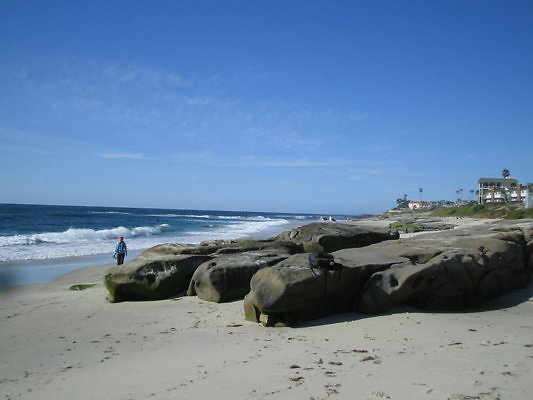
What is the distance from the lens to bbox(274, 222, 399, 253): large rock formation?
566 inches

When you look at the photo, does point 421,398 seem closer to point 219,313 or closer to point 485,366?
point 485,366

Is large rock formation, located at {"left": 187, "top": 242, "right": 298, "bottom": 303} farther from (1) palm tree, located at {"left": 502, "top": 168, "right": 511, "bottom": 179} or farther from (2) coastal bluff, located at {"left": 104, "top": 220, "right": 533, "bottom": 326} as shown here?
(1) palm tree, located at {"left": 502, "top": 168, "right": 511, "bottom": 179}

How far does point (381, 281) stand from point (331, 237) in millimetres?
5765

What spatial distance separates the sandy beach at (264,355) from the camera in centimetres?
494

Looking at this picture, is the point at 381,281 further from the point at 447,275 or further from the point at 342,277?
the point at 447,275

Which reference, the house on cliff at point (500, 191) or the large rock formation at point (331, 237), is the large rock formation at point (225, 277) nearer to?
the large rock formation at point (331, 237)

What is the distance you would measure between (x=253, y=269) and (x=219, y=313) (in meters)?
1.81

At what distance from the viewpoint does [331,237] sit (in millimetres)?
14414

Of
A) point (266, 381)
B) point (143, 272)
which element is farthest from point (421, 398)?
point (143, 272)

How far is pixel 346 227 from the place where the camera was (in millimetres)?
15539

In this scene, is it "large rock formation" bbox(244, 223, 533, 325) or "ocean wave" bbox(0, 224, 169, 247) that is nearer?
"large rock formation" bbox(244, 223, 533, 325)

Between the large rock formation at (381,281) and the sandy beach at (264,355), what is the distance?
0.32 m

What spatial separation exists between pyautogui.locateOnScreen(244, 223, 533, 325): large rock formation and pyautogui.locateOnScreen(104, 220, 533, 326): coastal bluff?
2 centimetres

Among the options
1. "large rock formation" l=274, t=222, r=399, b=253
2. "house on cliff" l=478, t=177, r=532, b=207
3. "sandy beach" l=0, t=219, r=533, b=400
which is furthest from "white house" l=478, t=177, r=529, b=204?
"sandy beach" l=0, t=219, r=533, b=400
